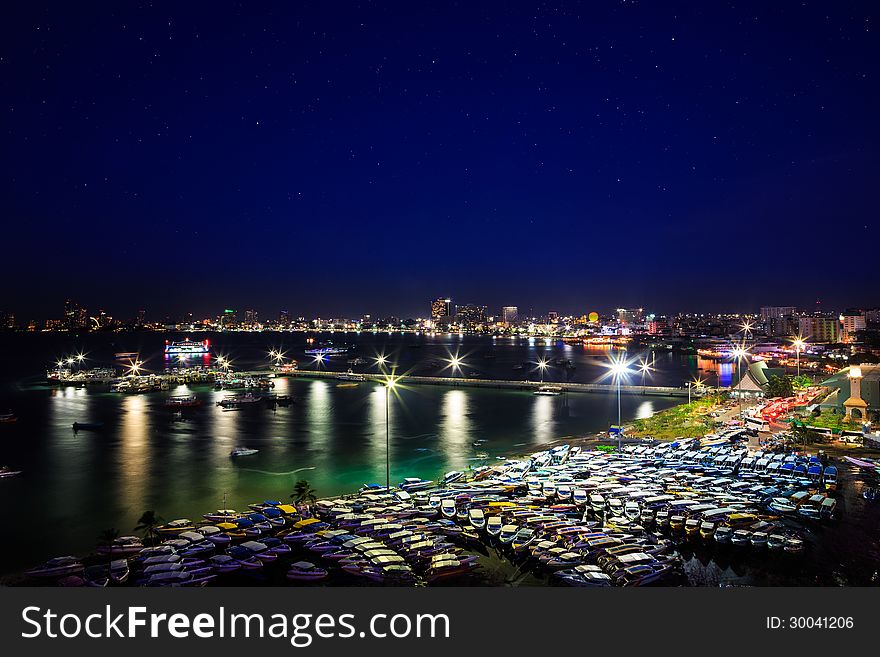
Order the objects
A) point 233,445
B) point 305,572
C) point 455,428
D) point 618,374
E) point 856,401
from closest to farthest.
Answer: point 305,572 < point 856,401 < point 233,445 < point 455,428 < point 618,374

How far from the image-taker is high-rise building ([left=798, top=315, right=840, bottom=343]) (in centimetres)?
4183

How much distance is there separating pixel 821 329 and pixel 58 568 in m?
49.7

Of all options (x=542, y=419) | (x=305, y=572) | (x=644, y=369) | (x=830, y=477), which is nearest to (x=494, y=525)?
(x=305, y=572)

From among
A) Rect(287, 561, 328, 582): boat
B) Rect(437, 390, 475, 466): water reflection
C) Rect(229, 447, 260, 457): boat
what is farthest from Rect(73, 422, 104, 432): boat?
Rect(287, 561, 328, 582): boat

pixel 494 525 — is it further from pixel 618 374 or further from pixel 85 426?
pixel 618 374

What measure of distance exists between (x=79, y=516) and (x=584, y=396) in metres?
13.4

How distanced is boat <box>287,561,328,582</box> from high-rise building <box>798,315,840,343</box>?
46604 millimetres

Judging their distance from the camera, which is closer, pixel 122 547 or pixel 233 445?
pixel 122 547

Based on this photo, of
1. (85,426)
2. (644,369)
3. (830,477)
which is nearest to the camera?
(830,477)

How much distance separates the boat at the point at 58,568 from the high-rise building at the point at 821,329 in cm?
4768

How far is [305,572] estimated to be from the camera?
4.32m

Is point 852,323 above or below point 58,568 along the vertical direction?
above

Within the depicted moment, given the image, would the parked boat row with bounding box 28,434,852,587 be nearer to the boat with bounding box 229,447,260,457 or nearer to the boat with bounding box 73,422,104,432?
the boat with bounding box 229,447,260,457
